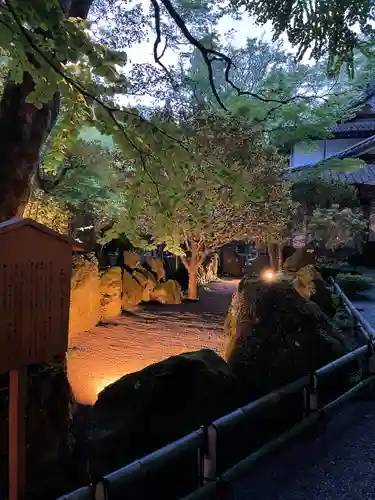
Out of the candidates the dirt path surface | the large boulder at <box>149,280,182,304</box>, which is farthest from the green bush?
the large boulder at <box>149,280,182,304</box>

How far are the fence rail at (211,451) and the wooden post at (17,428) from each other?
A: 1.42ft

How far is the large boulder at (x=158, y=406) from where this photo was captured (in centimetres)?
364

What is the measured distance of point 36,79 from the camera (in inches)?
61.5

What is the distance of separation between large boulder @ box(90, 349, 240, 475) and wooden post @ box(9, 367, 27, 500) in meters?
1.26

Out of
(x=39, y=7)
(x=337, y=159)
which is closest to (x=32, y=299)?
(x=39, y=7)

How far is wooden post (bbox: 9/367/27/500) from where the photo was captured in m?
2.30

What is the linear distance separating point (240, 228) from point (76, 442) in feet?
30.8

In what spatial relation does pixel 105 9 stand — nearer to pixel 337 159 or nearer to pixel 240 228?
pixel 240 228

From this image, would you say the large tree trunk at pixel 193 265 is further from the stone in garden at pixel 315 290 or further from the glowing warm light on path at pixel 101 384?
the glowing warm light on path at pixel 101 384

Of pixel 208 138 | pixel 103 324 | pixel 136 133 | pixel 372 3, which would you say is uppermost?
pixel 208 138

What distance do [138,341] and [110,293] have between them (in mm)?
2416

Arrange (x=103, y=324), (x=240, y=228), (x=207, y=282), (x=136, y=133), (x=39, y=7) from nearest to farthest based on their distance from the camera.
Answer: (x=39, y=7)
(x=136, y=133)
(x=103, y=324)
(x=240, y=228)
(x=207, y=282)

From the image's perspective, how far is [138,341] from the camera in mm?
8891

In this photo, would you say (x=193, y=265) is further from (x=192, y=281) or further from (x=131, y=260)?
(x=131, y=260)
